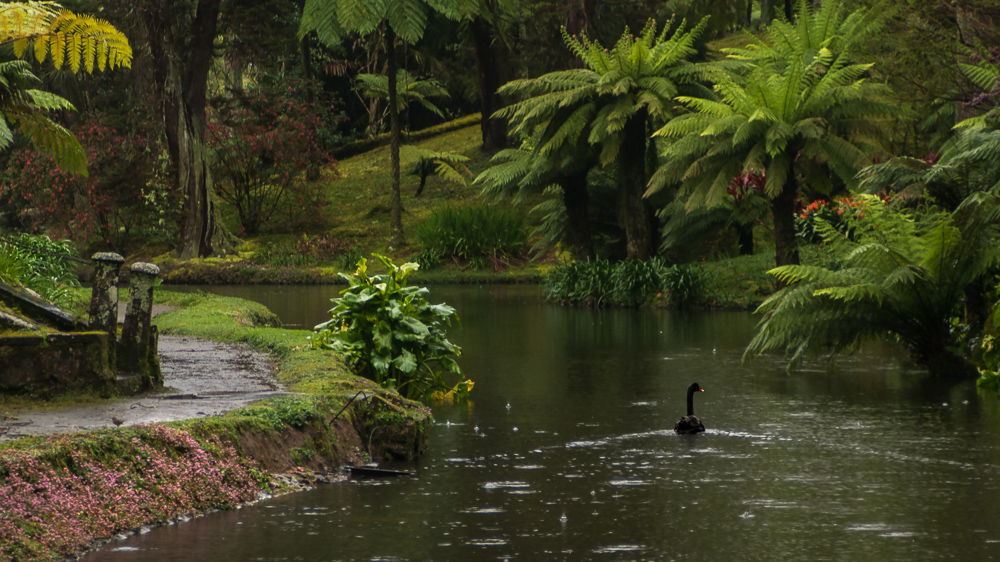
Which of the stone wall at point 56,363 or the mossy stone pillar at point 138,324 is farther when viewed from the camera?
the mossy stone pillar at point 138,324

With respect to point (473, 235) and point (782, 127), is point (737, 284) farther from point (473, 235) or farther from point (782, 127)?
point (473, 235)

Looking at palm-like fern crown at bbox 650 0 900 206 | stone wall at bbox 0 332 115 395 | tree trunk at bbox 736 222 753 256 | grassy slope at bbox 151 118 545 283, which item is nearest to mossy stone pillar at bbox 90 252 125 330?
stone wall at bbox 0 332 115 395

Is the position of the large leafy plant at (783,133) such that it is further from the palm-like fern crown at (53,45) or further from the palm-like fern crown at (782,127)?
the palm-like fern crown at (53,45)

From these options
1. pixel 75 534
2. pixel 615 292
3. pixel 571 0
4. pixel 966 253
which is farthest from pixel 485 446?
pixel 571 0

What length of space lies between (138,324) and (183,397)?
0.67 metres

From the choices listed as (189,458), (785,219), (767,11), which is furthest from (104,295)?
(767,11)

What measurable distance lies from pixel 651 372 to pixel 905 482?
5.89 meters

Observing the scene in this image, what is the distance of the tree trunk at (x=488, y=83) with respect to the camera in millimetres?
38156

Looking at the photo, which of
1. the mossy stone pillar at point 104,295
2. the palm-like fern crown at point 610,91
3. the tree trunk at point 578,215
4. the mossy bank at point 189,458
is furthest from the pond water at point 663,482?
the tree trunk at point 578,215

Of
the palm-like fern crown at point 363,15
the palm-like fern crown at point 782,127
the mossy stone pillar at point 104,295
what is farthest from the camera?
the palm-like fern crown at point 363,15

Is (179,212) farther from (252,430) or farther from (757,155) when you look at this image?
(252,430)

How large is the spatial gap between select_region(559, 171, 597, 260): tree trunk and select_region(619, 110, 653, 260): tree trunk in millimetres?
1581

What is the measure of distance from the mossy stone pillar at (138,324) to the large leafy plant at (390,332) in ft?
6.42

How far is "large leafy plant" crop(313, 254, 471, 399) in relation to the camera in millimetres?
10797
